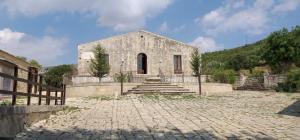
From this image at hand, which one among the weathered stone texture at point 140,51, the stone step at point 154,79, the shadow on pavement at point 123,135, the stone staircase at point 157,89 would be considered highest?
the weathered stone texture at point 140,51

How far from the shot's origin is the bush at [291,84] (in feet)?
87.5

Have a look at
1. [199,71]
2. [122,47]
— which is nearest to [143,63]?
[122,47]

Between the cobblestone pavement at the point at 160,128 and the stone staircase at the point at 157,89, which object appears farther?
the stone staircase at the point at 157,89

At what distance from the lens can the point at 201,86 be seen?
86.5ft

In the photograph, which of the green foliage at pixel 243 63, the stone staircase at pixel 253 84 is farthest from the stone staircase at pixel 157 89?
the green foliage at pixel 243 63

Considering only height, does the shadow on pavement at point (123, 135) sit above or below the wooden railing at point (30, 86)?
below

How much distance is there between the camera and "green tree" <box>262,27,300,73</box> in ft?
127

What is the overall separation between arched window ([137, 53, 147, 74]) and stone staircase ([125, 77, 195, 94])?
20.5 ft

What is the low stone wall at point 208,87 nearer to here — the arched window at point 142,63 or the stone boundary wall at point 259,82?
the stone boundary wall at point 259,82

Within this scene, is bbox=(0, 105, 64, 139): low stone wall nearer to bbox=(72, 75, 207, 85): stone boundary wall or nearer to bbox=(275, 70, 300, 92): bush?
bbox=(72, 75, 207, 85): stone boundary wall

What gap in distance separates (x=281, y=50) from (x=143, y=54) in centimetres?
1592

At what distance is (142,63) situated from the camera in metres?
34.4

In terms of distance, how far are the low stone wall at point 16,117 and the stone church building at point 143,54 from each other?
22.3 m

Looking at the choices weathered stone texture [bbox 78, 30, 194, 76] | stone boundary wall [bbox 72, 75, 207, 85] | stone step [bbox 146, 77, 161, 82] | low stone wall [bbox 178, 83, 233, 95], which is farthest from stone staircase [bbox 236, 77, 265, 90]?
stone step [bbox 146, 77, 161, 82]
